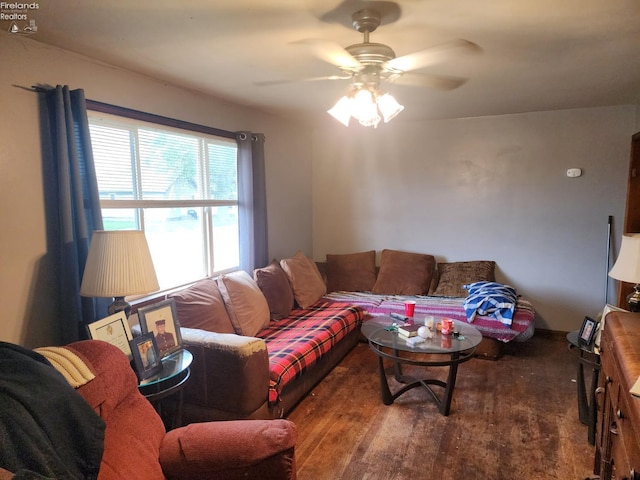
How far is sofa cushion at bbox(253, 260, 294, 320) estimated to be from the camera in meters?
3.51

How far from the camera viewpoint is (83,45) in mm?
2189

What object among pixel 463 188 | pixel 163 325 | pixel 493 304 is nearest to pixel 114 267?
pixel 163 325

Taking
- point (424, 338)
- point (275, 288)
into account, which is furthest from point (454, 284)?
point (275, 288)

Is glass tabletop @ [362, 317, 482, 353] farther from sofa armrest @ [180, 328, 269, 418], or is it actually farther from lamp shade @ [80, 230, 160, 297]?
lamp shade @ [80, 230, 160, 297]

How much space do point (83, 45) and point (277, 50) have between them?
102cm

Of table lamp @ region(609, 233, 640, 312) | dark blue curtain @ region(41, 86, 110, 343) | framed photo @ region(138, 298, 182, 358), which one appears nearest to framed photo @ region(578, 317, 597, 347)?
table lamp @ region(609, 233, 640, 312)

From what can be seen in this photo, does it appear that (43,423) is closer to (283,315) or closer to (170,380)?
(170,380)

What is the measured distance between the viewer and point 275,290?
3561 millimetres

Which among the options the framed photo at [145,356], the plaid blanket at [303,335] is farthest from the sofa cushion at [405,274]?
the framed photo at [145,356]

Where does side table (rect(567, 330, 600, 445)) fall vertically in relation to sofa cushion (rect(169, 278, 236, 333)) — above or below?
below

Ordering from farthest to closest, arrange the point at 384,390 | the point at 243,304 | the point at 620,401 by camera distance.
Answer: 1. the point at 243,304
2. the point at 384,390
3. the point at 620,401

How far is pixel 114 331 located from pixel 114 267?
0.31 meters

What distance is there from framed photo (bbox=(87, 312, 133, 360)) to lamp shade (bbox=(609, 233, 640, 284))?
8.31ft

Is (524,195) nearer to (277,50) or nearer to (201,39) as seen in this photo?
(277,50)
